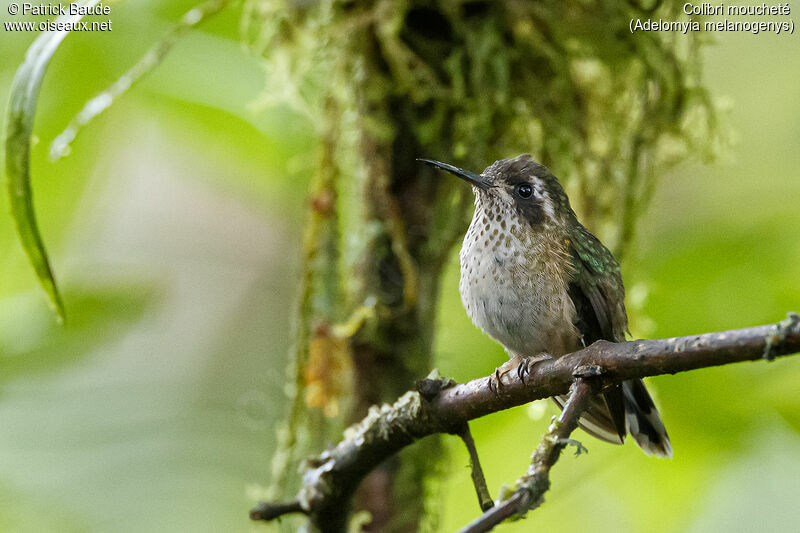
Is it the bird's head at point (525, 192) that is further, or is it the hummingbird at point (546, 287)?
the bird's head at point (525, 192)

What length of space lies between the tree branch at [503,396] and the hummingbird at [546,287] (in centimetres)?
31

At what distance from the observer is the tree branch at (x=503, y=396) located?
720mm

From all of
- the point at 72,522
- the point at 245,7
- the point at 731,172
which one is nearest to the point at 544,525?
the point at 731,172

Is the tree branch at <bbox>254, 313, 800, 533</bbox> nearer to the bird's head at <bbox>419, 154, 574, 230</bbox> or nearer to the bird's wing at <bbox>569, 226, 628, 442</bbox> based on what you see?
the bird's wing at <bbox>569, 226, 628, 442</bbox>

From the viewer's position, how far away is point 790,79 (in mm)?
3385

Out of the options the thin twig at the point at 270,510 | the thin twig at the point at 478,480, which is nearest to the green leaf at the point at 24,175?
the thin twig at the point at 270,510

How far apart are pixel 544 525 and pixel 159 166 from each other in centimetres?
233

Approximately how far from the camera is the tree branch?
0.72 m

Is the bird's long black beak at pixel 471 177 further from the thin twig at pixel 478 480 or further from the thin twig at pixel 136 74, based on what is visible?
the thin twig at pixel 136 74

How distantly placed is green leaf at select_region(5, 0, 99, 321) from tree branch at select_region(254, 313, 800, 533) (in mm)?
512

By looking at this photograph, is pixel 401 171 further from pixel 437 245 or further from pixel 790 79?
pixel 790 79

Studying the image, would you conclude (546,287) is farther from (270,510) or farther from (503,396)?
(270,510)

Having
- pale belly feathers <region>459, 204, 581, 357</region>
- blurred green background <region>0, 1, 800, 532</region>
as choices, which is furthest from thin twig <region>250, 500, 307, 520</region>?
blurred green background <region>0, 1, 800, 532</region>

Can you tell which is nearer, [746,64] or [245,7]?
[245,7]
